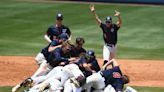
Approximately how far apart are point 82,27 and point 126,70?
958 centimetres

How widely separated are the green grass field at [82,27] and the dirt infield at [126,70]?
3.35 feet

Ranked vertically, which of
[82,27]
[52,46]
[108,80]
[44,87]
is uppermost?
[52,46]

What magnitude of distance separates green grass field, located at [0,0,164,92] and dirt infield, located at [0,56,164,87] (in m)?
1.02

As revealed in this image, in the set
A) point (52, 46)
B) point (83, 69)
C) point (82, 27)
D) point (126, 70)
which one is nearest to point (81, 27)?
point (82, 27)

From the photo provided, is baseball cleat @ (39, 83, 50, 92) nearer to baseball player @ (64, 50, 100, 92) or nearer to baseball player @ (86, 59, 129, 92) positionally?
baseball player @ (64, 50, 100, 92)

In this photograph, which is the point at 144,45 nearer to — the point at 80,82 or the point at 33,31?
the point at 33,31

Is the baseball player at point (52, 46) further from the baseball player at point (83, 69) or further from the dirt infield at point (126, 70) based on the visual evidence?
the dirt infield at point (126, 70)

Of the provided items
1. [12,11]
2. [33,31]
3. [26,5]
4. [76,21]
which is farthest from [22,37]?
[26,5]

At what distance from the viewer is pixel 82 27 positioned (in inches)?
1087

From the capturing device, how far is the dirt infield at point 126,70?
16.3m

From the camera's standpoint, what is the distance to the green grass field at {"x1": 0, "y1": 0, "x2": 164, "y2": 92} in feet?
73.7

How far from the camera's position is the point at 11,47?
22.8 meters

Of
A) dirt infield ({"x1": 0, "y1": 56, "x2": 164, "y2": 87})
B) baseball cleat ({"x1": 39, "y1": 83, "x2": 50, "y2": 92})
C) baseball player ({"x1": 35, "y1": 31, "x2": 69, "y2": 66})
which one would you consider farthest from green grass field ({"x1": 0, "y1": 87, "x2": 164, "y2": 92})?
baseball cleat ({"x1": 39, "y1": 83, "x2": 50, "y2": 92})

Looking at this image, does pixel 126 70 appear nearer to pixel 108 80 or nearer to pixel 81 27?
pixel 108 80
